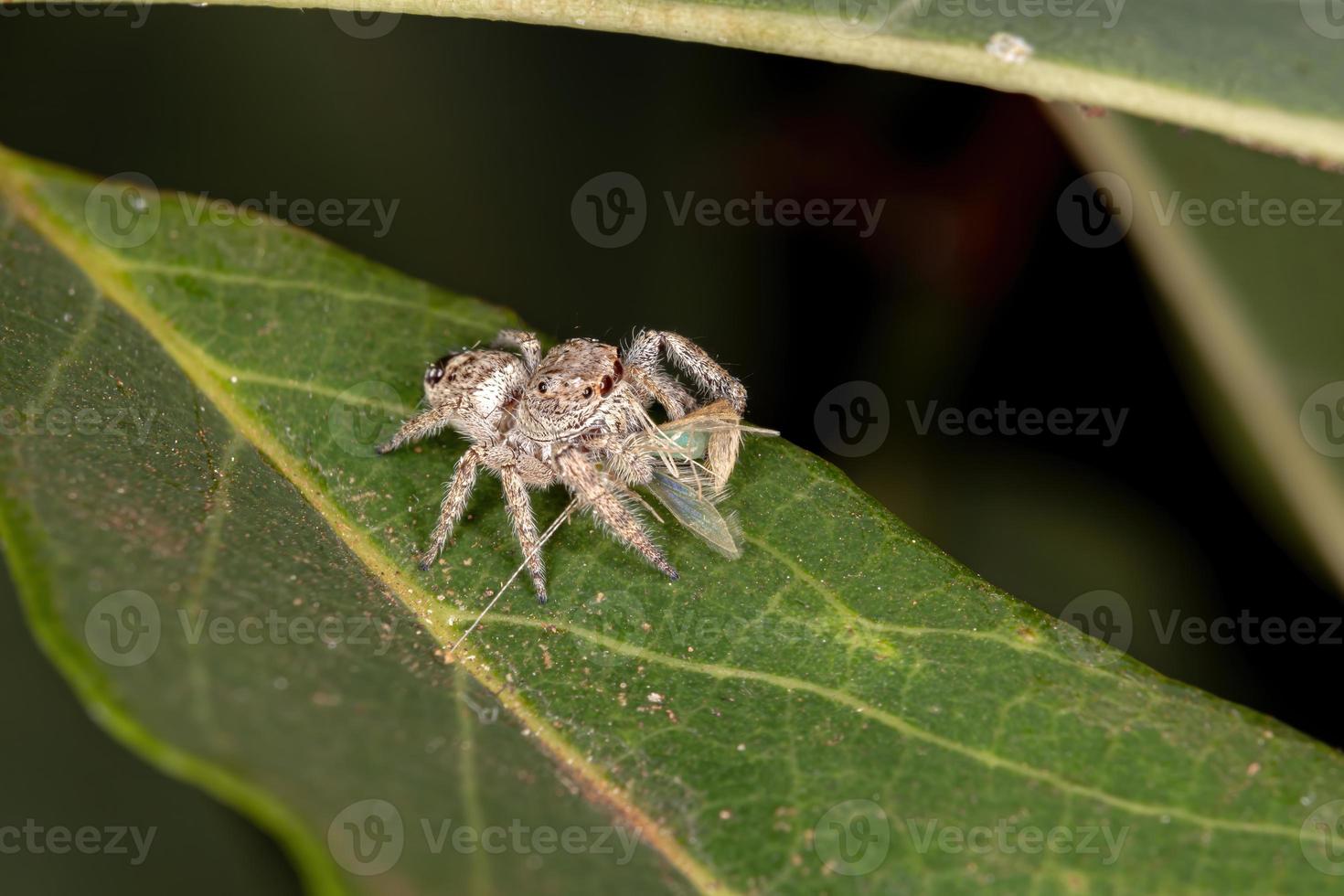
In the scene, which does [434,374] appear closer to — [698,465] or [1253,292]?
[698,465]

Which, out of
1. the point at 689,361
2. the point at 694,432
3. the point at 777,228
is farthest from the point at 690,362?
the point at 777,228

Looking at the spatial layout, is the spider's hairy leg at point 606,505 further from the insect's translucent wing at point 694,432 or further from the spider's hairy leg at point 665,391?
the spider's hairy leg at point 665,391

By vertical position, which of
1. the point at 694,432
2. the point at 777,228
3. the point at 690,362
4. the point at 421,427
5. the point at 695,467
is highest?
the point at 777,228

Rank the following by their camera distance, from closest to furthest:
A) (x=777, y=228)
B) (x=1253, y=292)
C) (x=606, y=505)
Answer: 1. (x=606, y=505)
2. (x=1253, y=292)
3. (x=777, y=228)

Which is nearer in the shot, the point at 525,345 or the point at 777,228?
the point at 525,345

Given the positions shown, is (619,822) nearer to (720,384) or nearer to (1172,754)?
(1172,754)

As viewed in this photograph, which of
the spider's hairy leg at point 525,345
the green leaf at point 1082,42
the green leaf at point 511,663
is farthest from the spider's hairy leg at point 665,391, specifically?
the green leaf at point 1082,42

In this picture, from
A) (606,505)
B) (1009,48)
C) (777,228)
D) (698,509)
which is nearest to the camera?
(1009,48)
